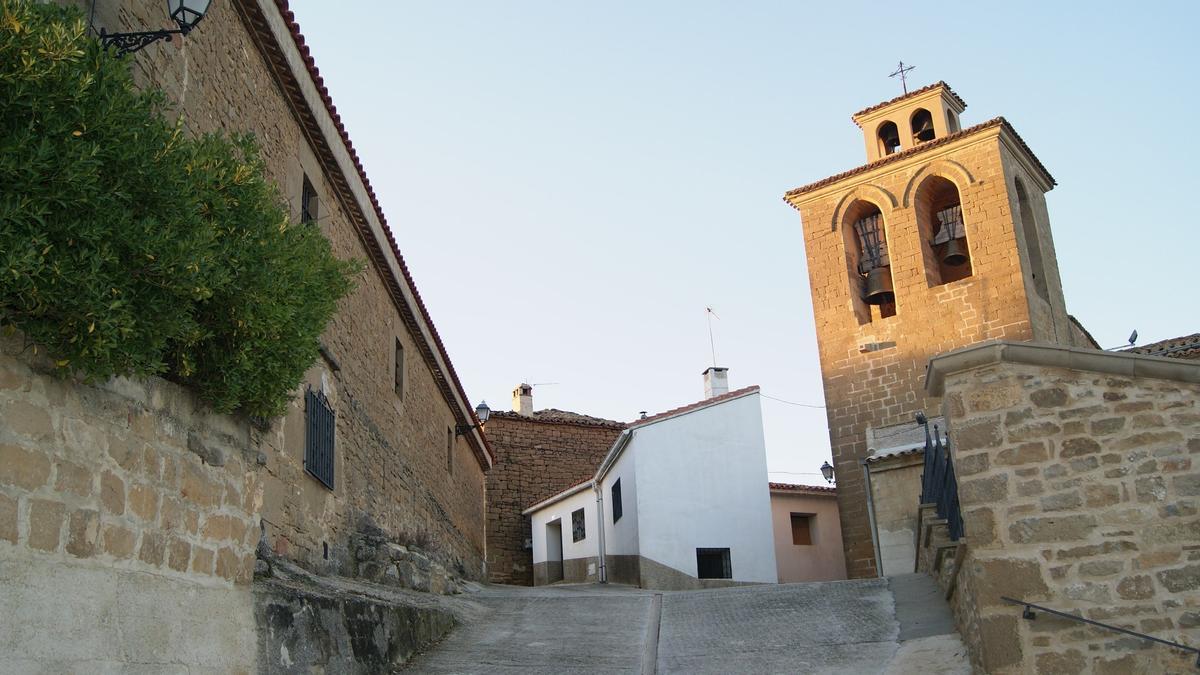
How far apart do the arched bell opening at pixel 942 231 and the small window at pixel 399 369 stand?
38.4 ft

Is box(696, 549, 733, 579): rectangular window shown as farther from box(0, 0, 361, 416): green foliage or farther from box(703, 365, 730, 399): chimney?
box(0, 0, 361, 416): green foliage

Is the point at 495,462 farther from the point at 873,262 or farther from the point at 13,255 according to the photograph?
the point at 13,255

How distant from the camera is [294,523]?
9.12 metres

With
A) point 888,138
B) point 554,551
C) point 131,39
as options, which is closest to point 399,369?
point 131,39

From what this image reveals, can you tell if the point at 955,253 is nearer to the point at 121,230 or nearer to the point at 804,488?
the point at 804,488

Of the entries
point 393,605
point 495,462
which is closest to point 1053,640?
point 393,605

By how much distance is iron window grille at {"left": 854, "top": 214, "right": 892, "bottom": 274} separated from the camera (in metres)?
23.3

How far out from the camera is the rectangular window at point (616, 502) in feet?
71.5

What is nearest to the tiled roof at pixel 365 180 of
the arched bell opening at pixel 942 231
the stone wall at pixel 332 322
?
the stone wall at pixel 332 322

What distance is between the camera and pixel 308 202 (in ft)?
36.2

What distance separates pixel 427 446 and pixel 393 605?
852 cm

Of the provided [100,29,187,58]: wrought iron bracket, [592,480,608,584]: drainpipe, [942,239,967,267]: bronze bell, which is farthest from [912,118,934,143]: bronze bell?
[100,29,187,58]: wrought iron bracket

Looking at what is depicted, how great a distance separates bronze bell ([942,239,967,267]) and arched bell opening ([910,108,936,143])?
2685 millimetres

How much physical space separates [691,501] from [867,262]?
7.11 meters
